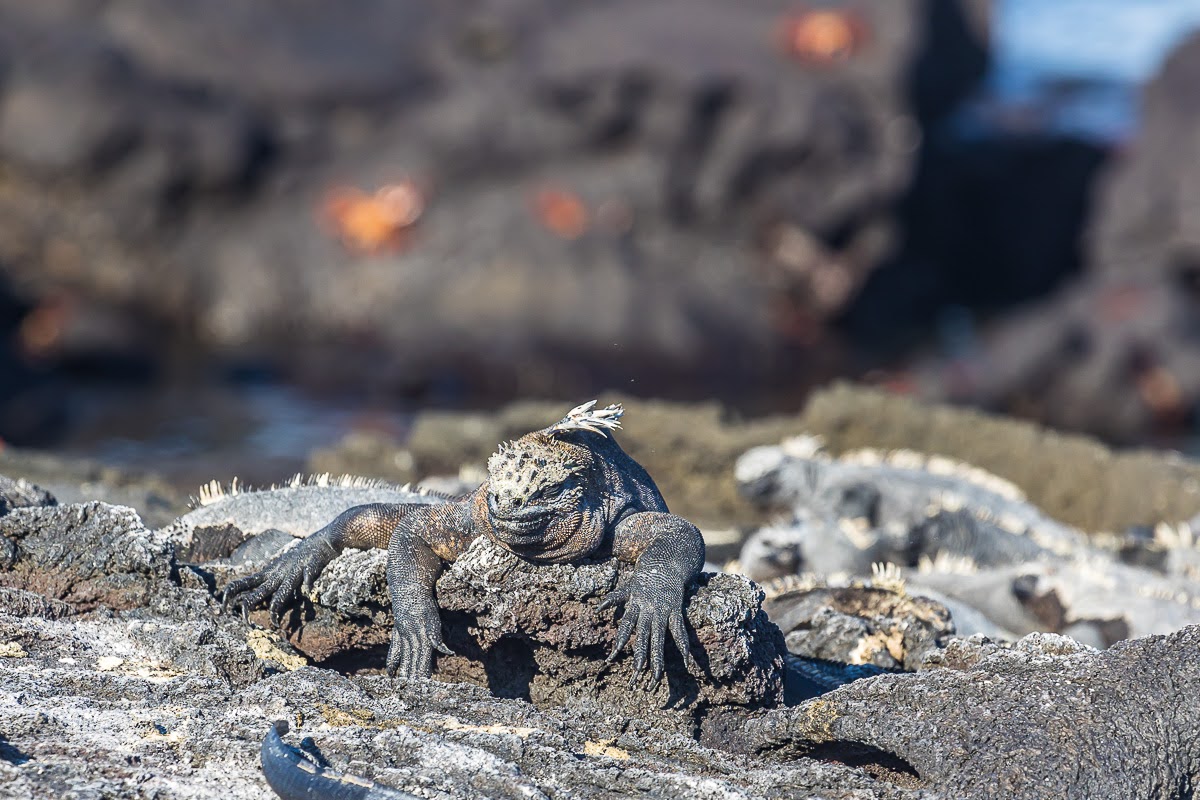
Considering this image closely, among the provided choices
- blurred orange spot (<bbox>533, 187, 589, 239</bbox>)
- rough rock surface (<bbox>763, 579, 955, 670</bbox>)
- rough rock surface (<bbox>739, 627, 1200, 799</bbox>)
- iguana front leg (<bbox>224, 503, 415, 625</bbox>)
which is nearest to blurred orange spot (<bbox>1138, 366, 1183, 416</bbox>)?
blurred orange spot (<bbox>533, 187, 589, 239</bbox>)

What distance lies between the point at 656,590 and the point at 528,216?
1442 cm

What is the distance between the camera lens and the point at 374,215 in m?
18.1

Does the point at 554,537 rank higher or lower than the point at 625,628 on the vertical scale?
higher

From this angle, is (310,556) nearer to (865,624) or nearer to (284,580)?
(284,580)

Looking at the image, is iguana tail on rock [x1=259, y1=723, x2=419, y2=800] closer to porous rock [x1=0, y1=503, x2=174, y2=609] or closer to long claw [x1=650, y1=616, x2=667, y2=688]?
long claw [x1=650, y1=616, x2=667, y2=688]

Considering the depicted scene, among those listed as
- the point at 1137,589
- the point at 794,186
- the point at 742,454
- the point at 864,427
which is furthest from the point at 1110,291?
the point at 1137,589

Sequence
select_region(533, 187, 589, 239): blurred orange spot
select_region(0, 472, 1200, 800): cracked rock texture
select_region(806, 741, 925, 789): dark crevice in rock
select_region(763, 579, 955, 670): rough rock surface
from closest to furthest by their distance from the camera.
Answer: select_region(0, 472, 1200, 800): cracked rock texture
select_region(806, 741, 925, 789): dark crevice in rock
select_region(763, 579, 955, 670): rough rock surface
select_region(533, 187, 589, 239): blurred orange spot

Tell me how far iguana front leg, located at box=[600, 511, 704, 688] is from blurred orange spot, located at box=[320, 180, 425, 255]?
14.6m

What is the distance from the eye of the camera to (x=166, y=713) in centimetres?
342

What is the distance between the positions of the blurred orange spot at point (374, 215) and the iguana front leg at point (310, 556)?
14061 millimetres

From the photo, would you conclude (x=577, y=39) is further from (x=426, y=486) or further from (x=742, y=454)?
(x=426, y=486)

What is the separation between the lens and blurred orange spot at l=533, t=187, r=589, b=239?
17.5 meters

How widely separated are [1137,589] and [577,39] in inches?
548

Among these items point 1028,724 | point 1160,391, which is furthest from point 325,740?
point 1160,391
